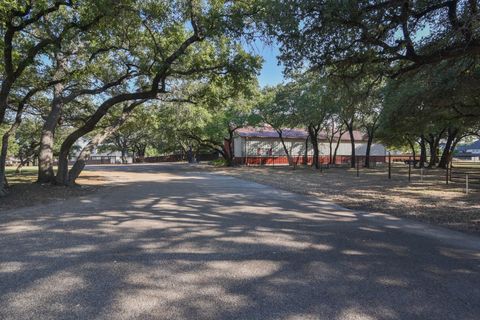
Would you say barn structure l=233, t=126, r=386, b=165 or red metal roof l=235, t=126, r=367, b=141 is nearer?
barn structure l=233, t=126, r=386, b=165

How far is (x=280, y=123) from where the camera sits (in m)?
30.2

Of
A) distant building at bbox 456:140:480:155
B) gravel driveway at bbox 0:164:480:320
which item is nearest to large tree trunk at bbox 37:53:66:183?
gravel driveway at bbox 0:164:480:320

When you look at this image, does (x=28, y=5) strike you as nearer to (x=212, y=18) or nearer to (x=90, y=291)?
(x=212, y=18)

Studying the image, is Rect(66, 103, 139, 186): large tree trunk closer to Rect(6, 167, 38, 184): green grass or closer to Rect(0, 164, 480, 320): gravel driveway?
Rect(6, 167, 38, 184): green grass

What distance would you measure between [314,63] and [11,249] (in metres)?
7.49

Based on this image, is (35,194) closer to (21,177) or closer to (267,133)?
(21,177)

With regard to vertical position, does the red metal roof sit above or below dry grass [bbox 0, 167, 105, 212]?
above

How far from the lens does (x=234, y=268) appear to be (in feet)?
14.4

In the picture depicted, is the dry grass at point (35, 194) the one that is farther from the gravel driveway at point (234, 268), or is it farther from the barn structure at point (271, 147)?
the barn structure at point (271, 147)

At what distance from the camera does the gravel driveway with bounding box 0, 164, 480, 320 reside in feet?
10.8

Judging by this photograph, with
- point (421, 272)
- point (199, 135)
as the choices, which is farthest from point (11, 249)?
point (199, 135)

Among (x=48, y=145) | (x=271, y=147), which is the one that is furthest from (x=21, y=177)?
(x=271, y=147)

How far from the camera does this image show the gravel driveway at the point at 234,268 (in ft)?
10.8

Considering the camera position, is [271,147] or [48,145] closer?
[48,145]
